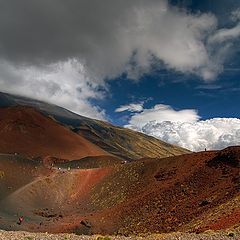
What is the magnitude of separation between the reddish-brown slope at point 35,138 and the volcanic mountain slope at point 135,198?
5981 centimetres

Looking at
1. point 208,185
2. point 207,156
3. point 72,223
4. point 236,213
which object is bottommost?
point 72,223

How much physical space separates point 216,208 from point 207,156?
22.0 meters

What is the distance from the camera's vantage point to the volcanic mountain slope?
171 ft

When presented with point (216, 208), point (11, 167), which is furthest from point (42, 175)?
point (216, 208)

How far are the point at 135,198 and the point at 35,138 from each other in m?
94.3

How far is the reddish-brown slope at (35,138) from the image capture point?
144625mm

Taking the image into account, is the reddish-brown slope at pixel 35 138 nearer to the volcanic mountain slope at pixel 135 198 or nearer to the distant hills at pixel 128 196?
the distant hills at pixel 128 196

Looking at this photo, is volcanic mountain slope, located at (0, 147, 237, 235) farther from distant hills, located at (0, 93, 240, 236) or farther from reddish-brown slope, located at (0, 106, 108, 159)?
reddish-brown slope, located at (0, 106, 108, 159)

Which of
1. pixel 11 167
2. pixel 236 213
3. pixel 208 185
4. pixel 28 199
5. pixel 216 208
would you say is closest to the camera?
pixel 236 213

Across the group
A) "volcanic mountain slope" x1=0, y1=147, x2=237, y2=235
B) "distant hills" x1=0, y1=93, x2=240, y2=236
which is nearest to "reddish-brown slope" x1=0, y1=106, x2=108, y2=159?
"distant hills" x1=0, y1=93, x2=240, y2=236

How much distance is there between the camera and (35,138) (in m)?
155

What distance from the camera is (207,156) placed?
69.7 metres

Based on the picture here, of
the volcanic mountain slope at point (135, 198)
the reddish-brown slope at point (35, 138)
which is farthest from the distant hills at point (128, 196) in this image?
the reddish-brown slope at point (35, 138)

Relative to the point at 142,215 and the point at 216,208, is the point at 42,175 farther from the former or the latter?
the point at 216,208
